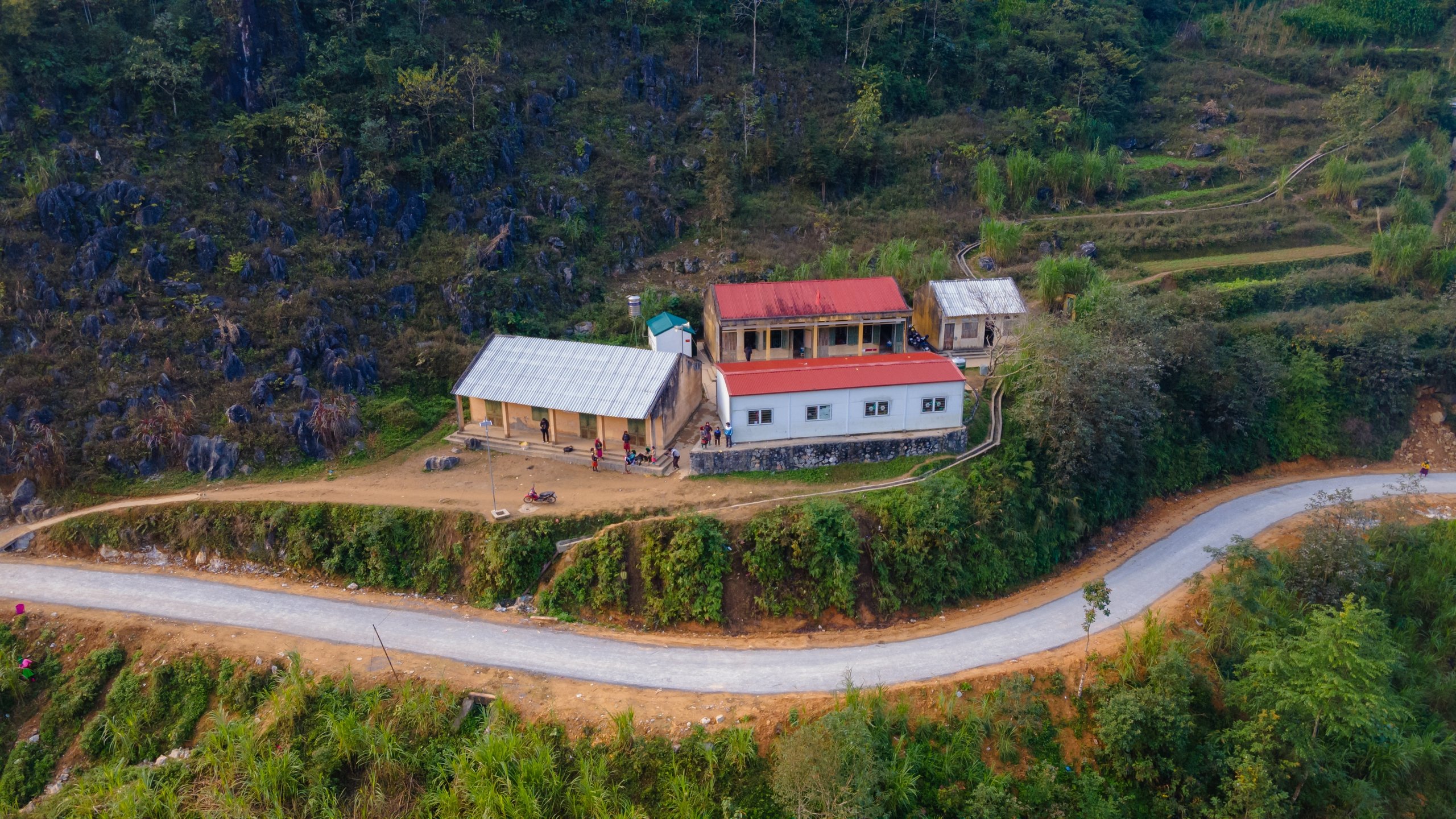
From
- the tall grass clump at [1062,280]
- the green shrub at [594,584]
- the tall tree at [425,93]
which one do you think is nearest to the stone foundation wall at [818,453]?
the green shrub at [594,584]

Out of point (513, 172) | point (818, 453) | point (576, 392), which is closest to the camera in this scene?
point (818, 453)

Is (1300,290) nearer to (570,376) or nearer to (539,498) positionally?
(570,376)

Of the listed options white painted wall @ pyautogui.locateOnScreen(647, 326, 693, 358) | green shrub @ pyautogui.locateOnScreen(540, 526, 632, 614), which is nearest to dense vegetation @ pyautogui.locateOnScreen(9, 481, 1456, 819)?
green shrub @ pyautogui.locateOnScreen(540, 526, 632, 614)

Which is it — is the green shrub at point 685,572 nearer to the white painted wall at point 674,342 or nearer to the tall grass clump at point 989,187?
the white painted wall at point 674,342

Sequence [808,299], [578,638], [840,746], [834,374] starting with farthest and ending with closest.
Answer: [808,299]
[834,374]
[578,638]
[840,746]

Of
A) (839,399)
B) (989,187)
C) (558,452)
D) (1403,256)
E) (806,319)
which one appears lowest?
(558,452)

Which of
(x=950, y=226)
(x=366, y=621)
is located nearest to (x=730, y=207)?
(x=950, y=226)

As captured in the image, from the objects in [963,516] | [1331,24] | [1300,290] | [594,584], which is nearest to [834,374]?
[963,516]
